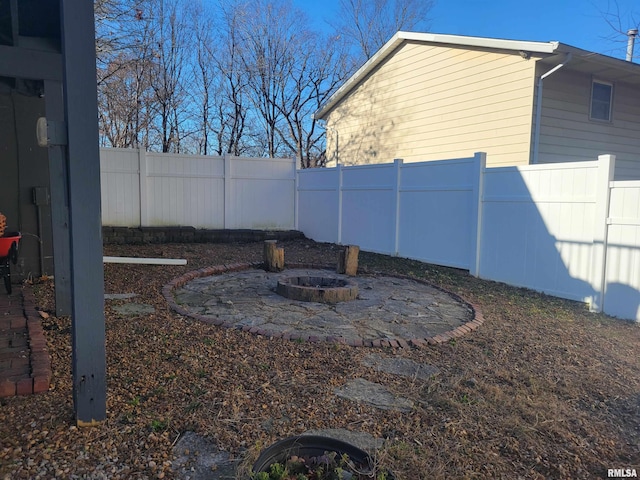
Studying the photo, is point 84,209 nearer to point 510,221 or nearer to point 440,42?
point 510,221

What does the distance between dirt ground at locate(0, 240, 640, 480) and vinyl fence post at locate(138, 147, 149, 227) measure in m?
5.11

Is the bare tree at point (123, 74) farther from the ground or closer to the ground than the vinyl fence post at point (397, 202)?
farther from the ground

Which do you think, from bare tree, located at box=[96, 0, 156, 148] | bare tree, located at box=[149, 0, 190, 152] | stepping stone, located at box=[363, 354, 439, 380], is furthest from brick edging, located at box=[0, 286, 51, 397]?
bare tree, located at box=[149, 0, 190, 152]

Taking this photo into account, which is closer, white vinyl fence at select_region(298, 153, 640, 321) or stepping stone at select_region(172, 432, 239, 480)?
stepping stone at select_region(172, 432, 239, 480)

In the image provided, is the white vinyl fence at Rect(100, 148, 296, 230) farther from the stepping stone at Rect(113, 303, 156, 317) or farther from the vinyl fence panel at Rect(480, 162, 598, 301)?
the vinyl fence panel at Rect(480, 162, 598, 301)

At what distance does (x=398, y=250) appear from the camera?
827 cm

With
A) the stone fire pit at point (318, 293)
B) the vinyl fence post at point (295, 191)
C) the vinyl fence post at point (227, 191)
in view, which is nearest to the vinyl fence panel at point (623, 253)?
the stone fire pit at point (318, 293)

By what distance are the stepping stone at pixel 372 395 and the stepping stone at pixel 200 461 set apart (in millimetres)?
927

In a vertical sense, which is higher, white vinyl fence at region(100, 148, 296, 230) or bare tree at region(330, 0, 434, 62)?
bare tree at region(330, 0, 434, 62)

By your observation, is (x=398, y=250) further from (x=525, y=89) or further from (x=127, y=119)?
(x=127, y=119)

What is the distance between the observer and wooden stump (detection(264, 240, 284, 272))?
685cm

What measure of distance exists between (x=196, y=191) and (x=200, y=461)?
8.35 m

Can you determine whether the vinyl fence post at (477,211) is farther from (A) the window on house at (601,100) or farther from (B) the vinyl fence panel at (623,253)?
(A) the window on house at (601,100)

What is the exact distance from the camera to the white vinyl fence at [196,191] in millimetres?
9148
